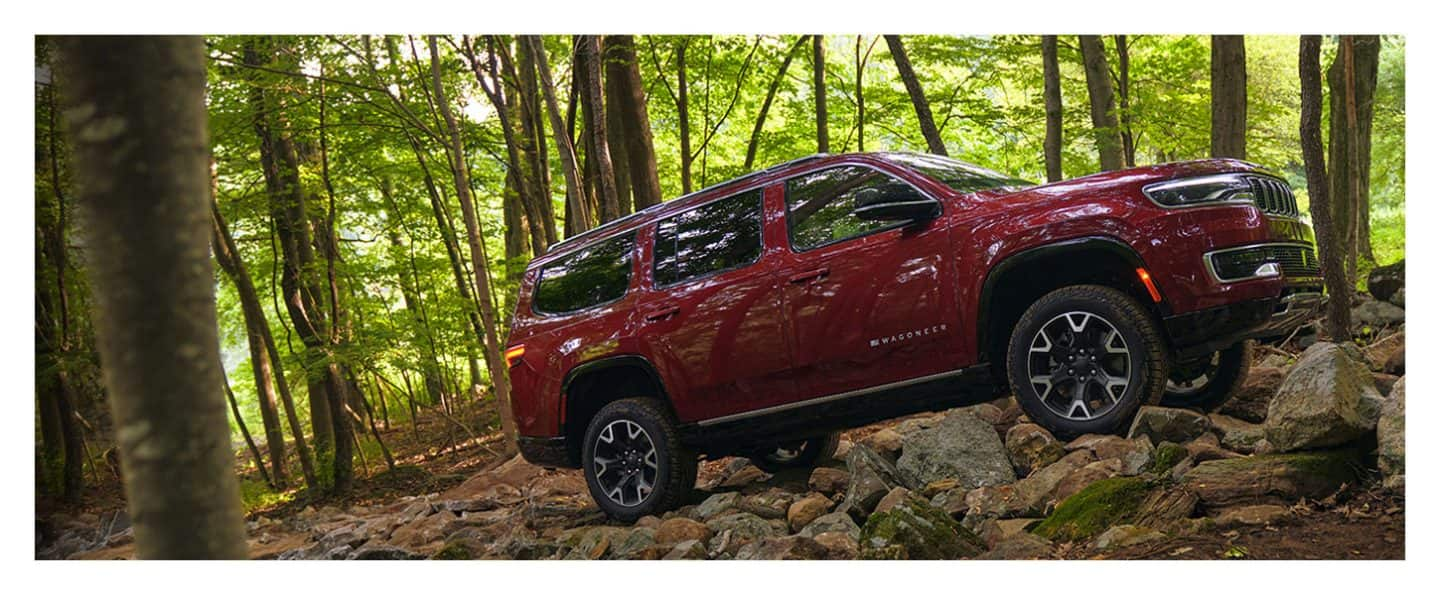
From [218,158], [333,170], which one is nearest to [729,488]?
[218,158]

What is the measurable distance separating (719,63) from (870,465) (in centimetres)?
783

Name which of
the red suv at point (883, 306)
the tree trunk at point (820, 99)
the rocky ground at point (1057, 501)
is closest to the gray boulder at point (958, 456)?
the rocky ground at point (1057, 501)

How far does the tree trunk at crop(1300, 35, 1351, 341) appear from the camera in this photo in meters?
5.85

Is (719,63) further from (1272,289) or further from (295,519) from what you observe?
(1272,289)

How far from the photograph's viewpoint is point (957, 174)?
5156 mm

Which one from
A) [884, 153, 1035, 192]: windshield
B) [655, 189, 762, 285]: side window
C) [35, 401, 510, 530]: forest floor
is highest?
[884, 153, 1035, 192]: windshield

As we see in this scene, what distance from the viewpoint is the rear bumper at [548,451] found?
599 centimetres

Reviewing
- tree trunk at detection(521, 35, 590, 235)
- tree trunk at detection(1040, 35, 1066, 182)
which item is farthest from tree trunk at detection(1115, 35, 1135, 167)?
tree trunk at detection(521, 35, 590, 235)

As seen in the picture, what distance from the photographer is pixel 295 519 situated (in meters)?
7.64

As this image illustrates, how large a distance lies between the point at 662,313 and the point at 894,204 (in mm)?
1492

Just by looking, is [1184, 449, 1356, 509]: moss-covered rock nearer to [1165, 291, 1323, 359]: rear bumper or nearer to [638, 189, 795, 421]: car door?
[1165, 291, 1323, 359]: rear bumper

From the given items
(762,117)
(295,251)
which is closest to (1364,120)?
(762,117)

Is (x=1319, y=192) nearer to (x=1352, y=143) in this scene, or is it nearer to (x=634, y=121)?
(x=1352, y=143)

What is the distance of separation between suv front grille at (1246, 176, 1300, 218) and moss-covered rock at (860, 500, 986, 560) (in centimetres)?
190
